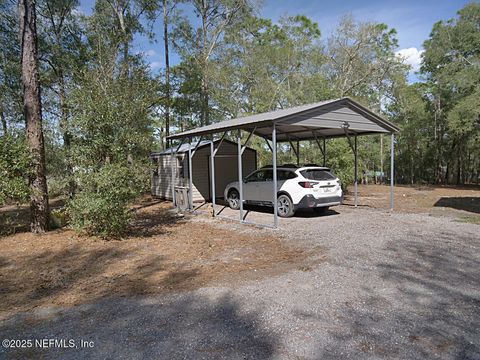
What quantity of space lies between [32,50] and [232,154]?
8.58 m

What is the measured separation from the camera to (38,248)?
639cm

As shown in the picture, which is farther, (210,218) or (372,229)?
(210,218)

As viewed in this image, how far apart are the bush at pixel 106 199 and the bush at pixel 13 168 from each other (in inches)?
45.1

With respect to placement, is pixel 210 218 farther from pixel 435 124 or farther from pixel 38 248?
pixel 435 124

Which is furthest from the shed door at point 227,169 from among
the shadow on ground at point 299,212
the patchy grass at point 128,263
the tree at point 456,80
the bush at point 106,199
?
the tree at point 456,80

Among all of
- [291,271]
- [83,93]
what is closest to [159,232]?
[83,93]

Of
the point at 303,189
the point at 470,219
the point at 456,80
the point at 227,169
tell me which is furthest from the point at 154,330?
the point at 456,80

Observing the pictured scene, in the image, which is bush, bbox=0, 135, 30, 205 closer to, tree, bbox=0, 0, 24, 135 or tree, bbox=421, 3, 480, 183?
tree, bbox=0, 0, 24, 135

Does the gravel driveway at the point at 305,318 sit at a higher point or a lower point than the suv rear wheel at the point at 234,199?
lower

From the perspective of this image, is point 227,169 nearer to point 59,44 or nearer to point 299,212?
point 299,212

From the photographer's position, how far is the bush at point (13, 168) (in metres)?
6.80

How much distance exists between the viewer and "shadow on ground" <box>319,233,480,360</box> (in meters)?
2.57

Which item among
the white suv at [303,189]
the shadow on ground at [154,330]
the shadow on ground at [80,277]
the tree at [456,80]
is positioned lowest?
the shadow on ground at [80,277]

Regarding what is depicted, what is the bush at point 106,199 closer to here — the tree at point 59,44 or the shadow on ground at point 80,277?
the shadow on ground at point 80,277
